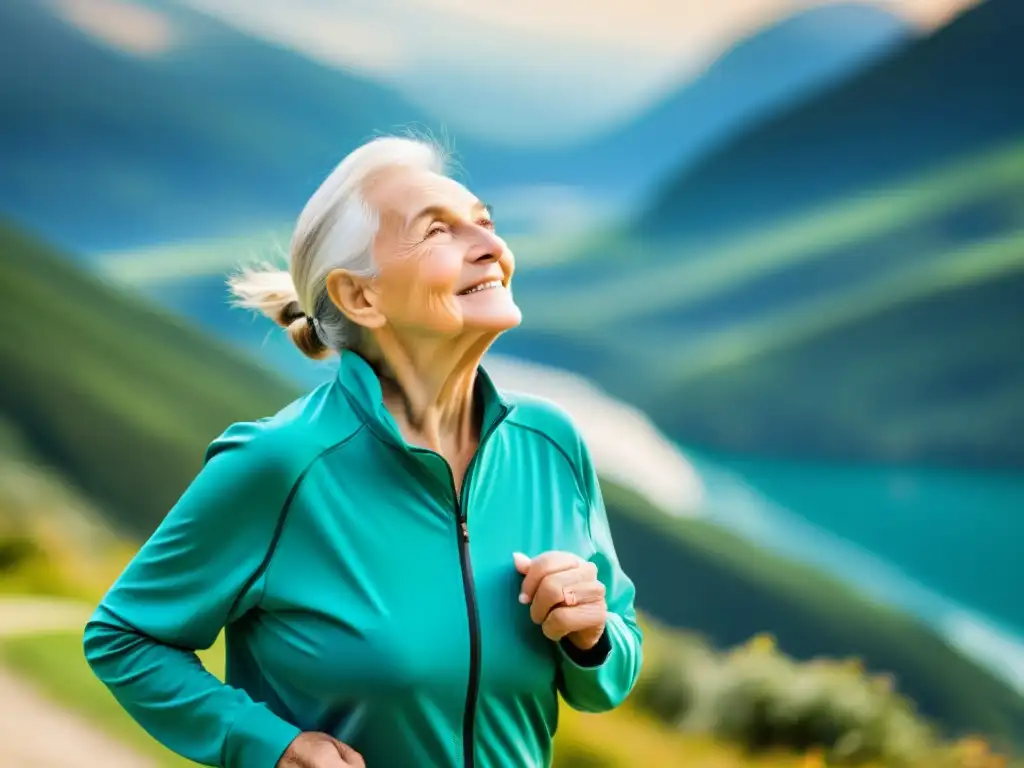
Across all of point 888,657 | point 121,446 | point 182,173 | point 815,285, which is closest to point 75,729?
point 121,446

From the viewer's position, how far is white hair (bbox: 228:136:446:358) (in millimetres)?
1256

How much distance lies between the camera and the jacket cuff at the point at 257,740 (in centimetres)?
113

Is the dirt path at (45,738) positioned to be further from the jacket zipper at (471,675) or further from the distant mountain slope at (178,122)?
the jacket zipper at (471,675)

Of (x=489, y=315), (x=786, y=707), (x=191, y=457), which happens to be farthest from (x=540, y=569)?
(x=191, y=457)

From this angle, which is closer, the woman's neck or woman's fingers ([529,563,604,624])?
woman's fingers ([529,563,604,624])

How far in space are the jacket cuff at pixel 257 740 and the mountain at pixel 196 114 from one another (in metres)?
3.23

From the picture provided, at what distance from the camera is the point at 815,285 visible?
418cm

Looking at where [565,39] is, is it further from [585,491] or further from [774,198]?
[585,491]

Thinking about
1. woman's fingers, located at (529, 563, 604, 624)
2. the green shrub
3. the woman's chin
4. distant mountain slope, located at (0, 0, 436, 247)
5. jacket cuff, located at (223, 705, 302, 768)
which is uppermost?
distant mountain slope, located at (0, 0, 436, 247)

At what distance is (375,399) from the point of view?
1.22 metres

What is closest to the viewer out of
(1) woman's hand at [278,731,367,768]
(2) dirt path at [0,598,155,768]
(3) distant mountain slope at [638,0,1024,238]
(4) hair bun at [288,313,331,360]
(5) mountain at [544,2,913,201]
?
(1) woman's hand at [278,731,367,768]

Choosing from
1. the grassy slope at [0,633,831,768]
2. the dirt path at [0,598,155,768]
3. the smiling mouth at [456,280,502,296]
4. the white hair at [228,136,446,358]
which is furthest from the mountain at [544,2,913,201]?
the smiling mouth at [456,280,502,296]

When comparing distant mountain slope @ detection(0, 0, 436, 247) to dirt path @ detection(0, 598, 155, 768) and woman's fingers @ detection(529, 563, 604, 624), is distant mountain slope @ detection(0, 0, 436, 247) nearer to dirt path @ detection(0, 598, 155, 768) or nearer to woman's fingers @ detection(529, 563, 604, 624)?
dirt path @ detection(0, 598, 155, 768)

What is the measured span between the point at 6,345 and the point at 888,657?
299 centimetres
